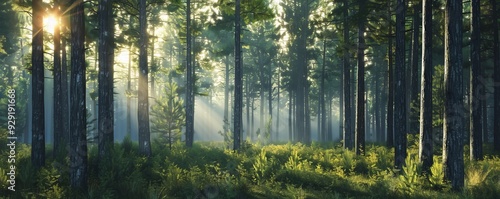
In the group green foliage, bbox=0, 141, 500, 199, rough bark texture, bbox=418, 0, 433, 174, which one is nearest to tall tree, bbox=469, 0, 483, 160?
green foliage, bbox=0, 141, 500, 199

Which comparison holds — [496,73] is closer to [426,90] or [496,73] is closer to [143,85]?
[426,90]

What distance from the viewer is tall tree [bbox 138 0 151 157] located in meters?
15.9

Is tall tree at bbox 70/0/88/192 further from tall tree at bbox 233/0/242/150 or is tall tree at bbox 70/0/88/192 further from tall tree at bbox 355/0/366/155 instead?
tall tree at bbox 355/0/366/155

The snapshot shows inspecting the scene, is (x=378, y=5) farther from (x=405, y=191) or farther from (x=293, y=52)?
(x=293, y=52)

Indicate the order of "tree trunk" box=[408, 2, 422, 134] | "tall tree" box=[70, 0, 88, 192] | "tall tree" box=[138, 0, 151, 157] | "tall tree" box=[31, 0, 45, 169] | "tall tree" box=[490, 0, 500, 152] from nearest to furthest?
"tall tree" box=[70, 0, 88, 192] < "tall tree" box=[31, 0, 45, 169] < "tall tree" box=[138, 0, 151, 157] < "tree trunk" box=[408, 2, 422, 134] < "tall tree" box=[490, 0, 500, 152]

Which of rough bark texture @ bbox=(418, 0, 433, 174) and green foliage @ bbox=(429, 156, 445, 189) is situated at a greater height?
rough bark texture @ bbox=(418, 0, 433, 174)

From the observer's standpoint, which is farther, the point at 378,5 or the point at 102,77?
the point at 378,5

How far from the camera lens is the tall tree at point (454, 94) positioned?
10219 mm

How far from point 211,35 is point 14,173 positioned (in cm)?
3791

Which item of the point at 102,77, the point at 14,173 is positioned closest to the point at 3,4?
the point at 102,77

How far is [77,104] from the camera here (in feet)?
35.5

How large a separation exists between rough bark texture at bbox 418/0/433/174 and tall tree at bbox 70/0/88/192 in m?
9.70

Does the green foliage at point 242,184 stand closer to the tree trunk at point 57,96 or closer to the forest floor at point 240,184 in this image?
the forest floor at point 240,184

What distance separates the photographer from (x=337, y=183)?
37.7 ft
